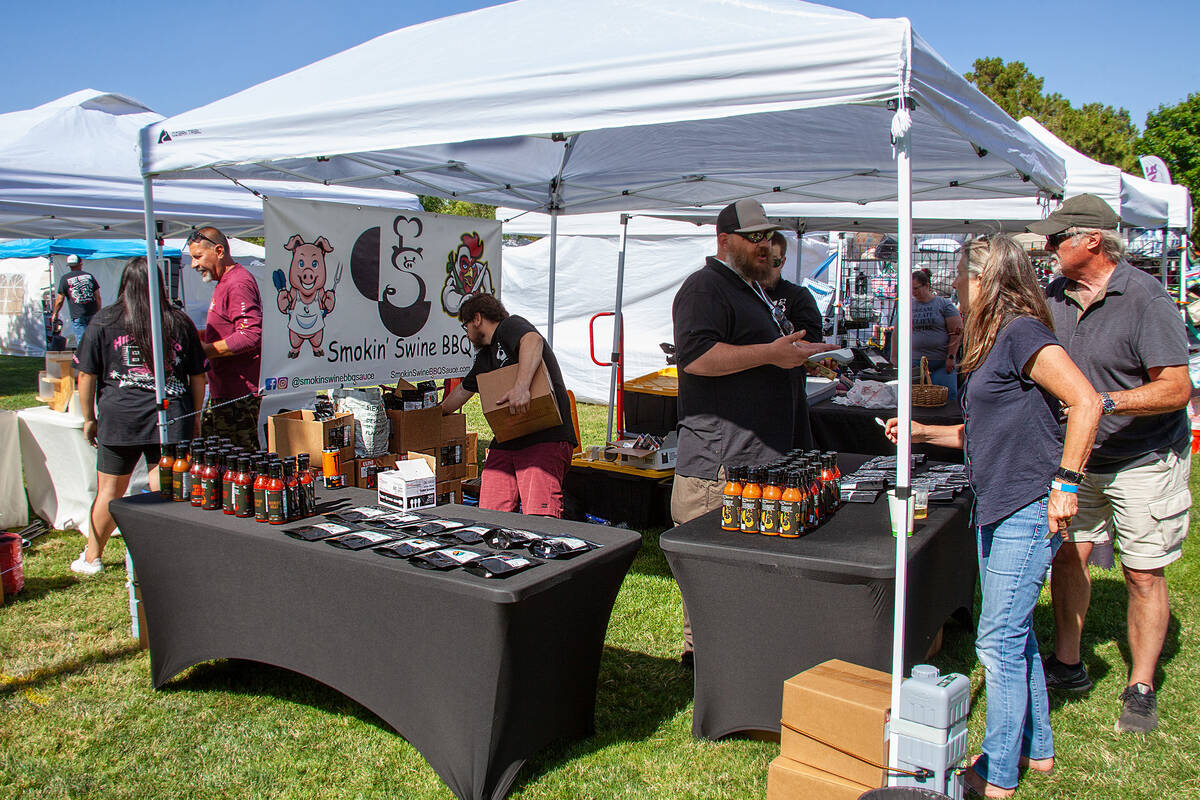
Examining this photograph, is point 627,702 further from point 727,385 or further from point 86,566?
point 86,566

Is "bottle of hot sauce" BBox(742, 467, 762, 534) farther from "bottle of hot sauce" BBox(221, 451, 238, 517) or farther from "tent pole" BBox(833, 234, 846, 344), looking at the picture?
"tent pole" BBox(833, 234, 846, 344)

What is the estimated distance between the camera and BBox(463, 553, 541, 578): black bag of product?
7.85 ft

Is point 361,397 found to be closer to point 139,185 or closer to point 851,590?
point 139,185

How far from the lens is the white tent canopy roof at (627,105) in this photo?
2188mm

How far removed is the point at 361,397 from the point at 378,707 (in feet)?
8.76

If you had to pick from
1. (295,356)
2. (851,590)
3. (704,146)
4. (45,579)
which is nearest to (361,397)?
(295,356)

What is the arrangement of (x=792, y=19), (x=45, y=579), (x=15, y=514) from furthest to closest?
(x=15, y=514), (x=45, y=579), (x=792, y=19)

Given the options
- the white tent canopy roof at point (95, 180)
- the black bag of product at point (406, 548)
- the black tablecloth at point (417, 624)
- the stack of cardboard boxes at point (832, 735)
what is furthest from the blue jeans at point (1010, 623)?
the white tent canopy roof at point (95, 180)

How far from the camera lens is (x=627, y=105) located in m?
2.41

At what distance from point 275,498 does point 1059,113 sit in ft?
116

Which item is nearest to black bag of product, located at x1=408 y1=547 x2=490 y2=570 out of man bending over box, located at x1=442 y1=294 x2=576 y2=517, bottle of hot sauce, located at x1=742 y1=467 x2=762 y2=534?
bottle of hot sauce, located at x1=742 y1=467 x2=762 y2=534

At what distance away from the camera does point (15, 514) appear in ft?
18.3

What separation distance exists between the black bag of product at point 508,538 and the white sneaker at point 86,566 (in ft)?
10.3

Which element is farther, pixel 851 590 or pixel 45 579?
pixel 45 579
